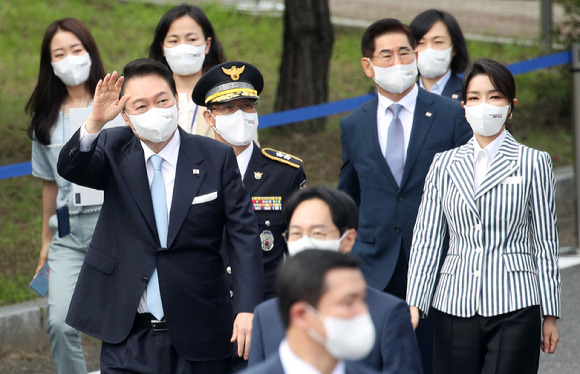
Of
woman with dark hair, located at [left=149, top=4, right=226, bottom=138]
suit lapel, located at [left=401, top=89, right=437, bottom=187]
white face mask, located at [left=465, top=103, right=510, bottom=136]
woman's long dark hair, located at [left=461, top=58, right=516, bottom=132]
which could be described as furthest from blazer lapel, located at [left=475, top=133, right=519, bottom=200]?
woman with dark hair, located at [left=149, top=4, right=226, bottom=138]

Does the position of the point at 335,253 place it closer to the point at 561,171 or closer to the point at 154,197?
the point at 154,197

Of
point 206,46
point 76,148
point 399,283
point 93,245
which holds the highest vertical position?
point 206,46

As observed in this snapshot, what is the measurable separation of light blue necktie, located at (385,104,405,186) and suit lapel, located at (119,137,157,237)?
5.13 feet

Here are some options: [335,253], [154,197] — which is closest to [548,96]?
[154,197]

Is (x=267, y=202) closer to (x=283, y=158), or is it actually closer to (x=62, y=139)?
(x=283, y=158)

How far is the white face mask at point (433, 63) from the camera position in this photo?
734cm

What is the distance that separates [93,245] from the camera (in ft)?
15.9

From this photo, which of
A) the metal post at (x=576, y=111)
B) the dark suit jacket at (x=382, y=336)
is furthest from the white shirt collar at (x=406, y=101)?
the metal post at (x=576, y=111)

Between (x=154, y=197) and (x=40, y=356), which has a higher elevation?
(x=154, y=197)

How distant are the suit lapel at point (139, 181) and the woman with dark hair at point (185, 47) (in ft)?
5.53

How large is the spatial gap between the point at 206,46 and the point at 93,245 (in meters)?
2.31

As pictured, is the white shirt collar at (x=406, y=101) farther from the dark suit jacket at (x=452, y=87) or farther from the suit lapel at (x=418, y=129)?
the dark suit jacket at (x=452, y=87)

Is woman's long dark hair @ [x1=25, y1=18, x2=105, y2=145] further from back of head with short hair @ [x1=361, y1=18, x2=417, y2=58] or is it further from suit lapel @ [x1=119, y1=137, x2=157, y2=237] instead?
suit lapel @ [x1=119, y1=137, x2=157, y2=237]

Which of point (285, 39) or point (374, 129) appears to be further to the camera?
point (285, 39)
